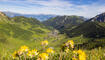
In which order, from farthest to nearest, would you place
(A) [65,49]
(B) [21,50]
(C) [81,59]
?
(A) [65,49] → (B) [21,50] → (C) [81,59]

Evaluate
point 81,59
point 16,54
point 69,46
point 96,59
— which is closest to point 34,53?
point 16,54

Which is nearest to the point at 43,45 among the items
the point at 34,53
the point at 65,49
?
the point at 34,53

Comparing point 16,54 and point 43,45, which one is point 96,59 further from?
point 16,54

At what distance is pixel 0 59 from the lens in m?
4.81

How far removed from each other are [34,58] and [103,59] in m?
2.78

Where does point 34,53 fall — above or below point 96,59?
above

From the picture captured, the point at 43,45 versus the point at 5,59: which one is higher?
the point at 43,45

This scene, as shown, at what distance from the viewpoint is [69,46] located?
14.9 feet

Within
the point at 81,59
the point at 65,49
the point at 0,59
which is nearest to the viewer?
the point at 81,59

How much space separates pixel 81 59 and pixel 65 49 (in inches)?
48.6

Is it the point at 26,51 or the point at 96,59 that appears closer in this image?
the point at 26,51

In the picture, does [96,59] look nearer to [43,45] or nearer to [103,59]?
[103,59]

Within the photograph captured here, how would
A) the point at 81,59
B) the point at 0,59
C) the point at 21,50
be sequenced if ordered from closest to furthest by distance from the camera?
the point at 81,59, the point at 21,50, the point at 0,59

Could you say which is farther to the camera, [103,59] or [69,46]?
[103,59]
